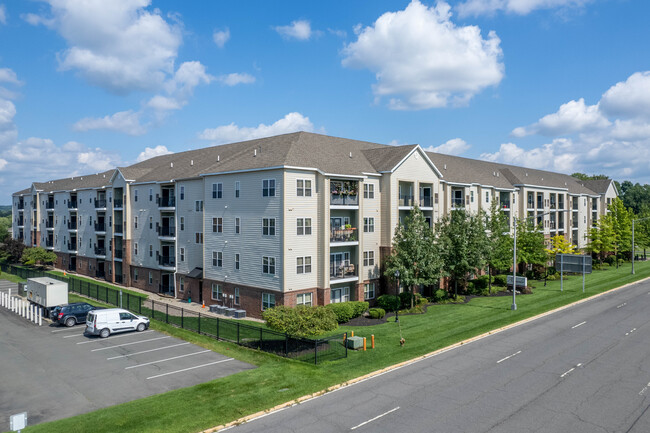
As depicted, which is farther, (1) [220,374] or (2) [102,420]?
(1) [220,374]

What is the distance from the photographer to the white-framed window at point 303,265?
3378cm

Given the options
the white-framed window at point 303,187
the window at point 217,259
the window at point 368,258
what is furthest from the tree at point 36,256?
the window at point 368,258

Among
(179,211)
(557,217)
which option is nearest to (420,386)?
(179,211)

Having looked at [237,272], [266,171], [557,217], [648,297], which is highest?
[266,171]

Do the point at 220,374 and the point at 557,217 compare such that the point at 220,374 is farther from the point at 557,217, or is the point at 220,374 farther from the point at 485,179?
the point at 557,217

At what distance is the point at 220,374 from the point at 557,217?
60.8 meters

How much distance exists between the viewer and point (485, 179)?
56531mm

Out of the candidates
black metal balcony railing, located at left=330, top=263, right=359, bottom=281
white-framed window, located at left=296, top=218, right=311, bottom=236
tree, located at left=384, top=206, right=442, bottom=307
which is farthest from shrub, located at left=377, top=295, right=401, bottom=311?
white-framed window, located at left=296, top=218, right=311, bottom=236

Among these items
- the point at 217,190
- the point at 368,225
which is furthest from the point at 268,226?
the point at 368,225

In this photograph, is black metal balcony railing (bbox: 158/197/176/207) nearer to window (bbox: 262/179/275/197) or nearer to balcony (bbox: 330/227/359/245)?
window (bbox: 262/179/275/197)

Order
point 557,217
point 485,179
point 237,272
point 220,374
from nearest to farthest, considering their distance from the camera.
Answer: point 220,374 < point 237,272 < point 485,179 < point 557,217

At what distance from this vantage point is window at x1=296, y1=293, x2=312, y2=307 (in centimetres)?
3388

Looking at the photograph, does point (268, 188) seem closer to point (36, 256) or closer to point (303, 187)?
point (303, 187)

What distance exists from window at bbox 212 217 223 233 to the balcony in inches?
398
